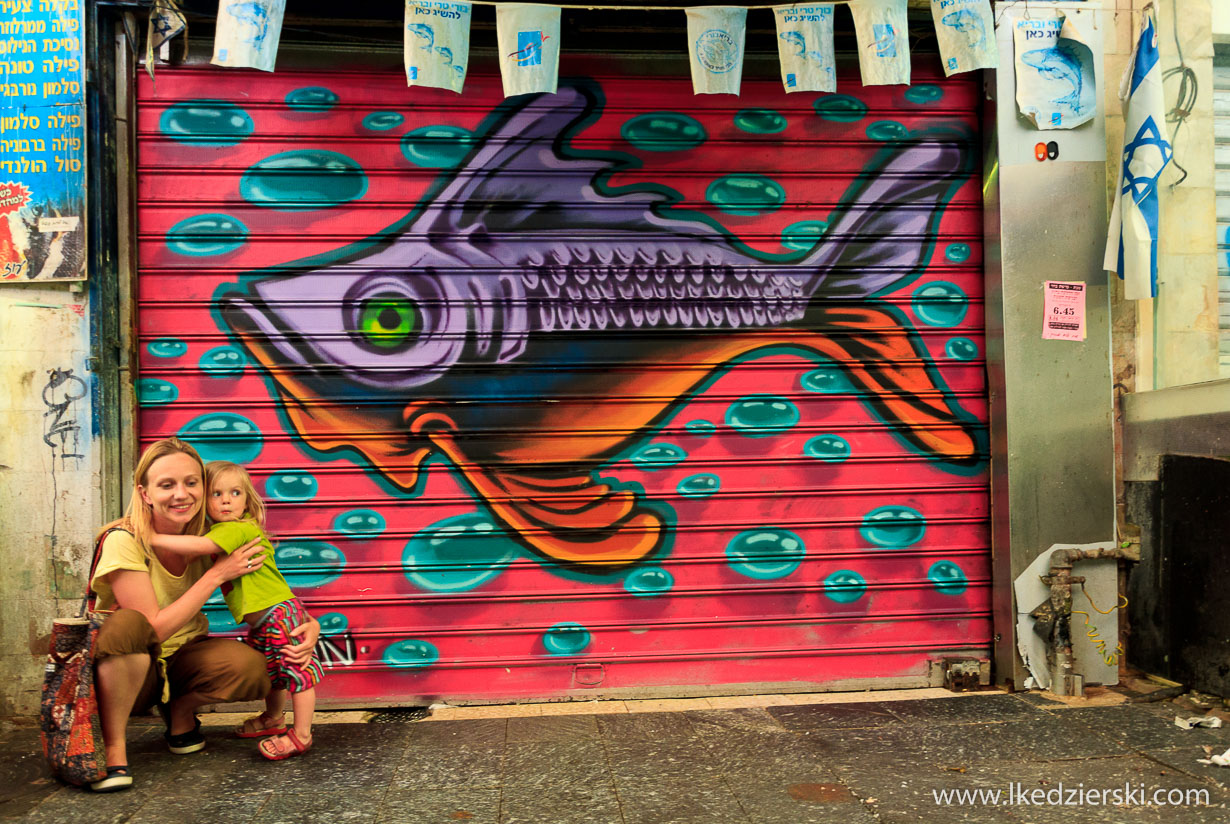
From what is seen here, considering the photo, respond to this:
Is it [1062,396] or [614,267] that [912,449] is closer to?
[1062,396]

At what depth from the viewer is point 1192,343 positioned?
497 cm

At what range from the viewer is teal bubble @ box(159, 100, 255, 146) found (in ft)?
15.6

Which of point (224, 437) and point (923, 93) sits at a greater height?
point (923, 93)

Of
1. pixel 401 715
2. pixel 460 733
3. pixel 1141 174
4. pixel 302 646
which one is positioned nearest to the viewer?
pixel 302 646

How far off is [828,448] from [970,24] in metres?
2.43

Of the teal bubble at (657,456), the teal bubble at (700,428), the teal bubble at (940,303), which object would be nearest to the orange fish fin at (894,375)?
the teal bubble at (940,303)

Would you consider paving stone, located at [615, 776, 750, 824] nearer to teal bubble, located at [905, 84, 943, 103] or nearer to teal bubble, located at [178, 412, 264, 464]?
teal bubble, located at [178, 412, 264, 464]

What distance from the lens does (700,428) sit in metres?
4.98

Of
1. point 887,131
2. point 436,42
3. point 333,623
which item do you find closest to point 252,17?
point 436,42

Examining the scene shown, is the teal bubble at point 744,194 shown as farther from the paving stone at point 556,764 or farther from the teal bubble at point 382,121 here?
the paving stone at point 556,764

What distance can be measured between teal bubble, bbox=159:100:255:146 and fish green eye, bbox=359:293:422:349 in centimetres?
117

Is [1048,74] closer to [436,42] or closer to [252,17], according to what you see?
[436,42]

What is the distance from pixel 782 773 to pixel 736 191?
3.14m

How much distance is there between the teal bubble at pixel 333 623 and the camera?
4.79m
